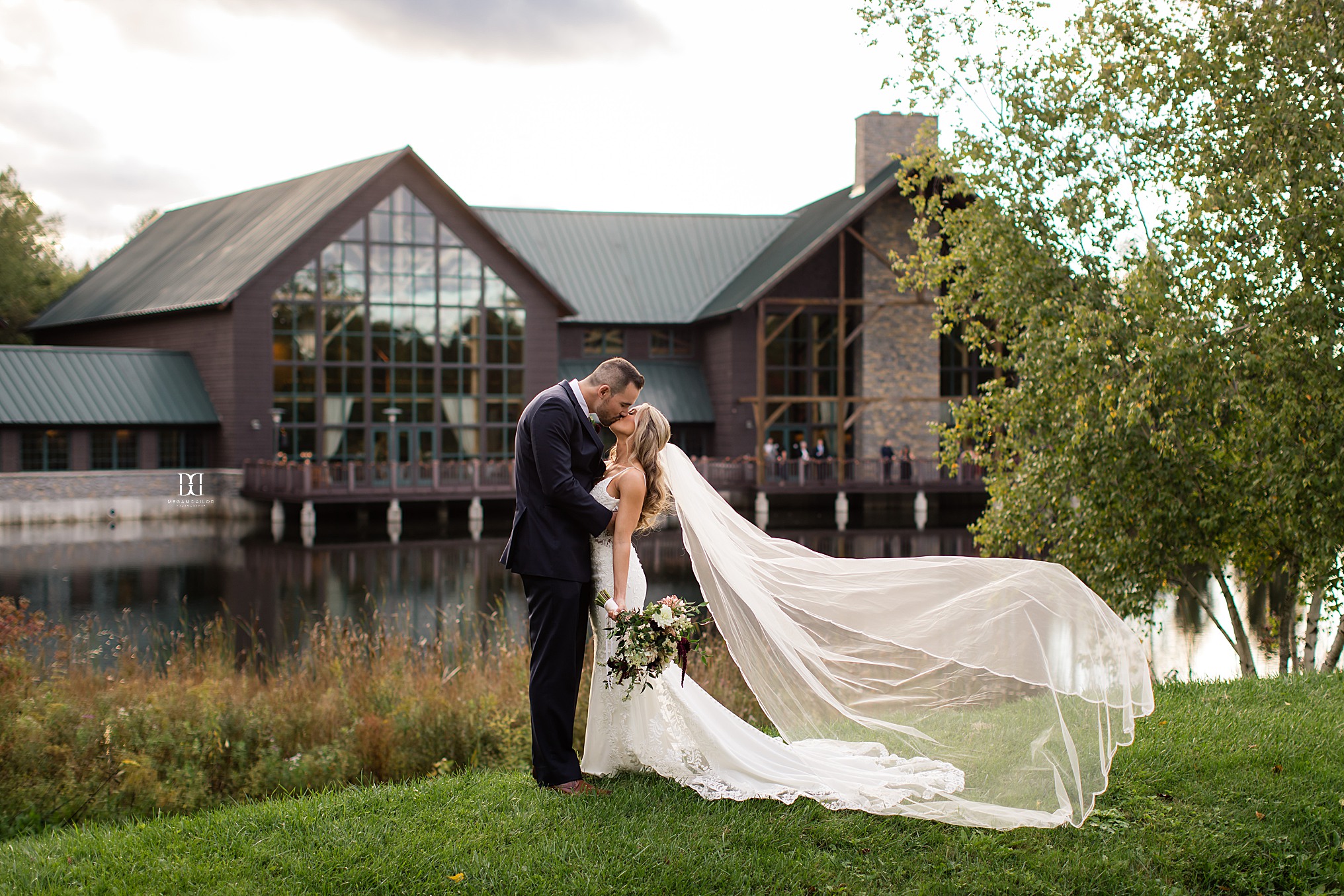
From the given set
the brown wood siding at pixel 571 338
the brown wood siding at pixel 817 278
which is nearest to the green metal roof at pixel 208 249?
the brown wood siding at pixel 571 338

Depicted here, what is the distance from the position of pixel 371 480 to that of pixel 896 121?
20.0 metres

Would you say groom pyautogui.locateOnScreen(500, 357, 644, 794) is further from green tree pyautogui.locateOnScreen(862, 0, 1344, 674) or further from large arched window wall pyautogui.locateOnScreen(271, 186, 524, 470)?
large arched window wall pyautogui.locateOnScreen(271, 186, 524, 470)

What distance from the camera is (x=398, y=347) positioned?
3275cm

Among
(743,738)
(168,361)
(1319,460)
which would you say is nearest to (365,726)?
(743,738)

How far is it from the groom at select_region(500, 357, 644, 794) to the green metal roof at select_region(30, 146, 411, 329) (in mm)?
27666

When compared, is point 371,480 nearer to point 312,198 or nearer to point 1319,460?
point 312,198

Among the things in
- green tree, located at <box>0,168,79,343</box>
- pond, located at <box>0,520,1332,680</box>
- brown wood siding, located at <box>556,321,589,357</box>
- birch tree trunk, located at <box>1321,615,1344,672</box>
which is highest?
green tree, located at <box>0,168,79,343</box>

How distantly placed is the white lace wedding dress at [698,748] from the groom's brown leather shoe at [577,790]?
0.22m

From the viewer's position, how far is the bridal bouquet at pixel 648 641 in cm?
499

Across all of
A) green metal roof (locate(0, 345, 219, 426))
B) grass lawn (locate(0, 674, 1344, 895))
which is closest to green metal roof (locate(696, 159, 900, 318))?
green metal roof (locate(0, 345, 219, 426))

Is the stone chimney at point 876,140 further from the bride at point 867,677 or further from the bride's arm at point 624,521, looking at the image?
the bride's arm at point 624,521

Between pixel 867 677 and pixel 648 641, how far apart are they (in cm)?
119

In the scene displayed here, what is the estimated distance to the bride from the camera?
4.77 metres

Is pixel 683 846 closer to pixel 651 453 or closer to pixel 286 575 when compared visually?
pixel 651 453
